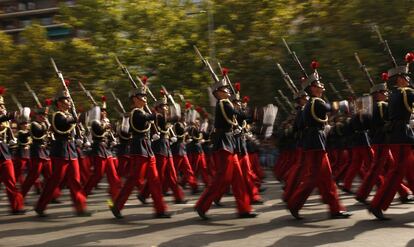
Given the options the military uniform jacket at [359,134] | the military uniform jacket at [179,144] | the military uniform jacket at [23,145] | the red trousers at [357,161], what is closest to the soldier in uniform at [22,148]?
the military uniform jacket at [23,145]

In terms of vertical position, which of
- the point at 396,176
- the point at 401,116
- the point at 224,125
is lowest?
the point at 396,176

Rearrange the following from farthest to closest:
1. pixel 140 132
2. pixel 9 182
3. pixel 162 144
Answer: pixel 162 144, pixel 9 182, pixel 140 132

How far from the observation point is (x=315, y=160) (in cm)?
970

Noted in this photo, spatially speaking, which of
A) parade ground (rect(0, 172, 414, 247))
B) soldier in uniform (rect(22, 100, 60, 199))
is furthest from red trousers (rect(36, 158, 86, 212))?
soldier in uniform (rect(22, 100, 60, 199))

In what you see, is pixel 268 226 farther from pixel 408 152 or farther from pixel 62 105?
pixel 62 105

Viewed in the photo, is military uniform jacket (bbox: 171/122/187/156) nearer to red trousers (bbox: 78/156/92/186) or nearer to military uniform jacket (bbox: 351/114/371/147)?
red trousers (bbox: 78/156/92/186)

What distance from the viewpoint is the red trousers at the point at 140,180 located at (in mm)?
10430

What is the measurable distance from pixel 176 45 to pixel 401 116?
868 inches

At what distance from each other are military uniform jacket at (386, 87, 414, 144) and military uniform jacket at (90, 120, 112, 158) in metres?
5.62

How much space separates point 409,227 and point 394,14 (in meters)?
17.6

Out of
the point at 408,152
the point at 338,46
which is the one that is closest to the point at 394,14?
the point at 338,46

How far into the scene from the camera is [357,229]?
8.76 m

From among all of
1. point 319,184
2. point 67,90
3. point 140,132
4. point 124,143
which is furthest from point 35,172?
point 319,184

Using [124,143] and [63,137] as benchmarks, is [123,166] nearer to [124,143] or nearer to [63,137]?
[124,143]
